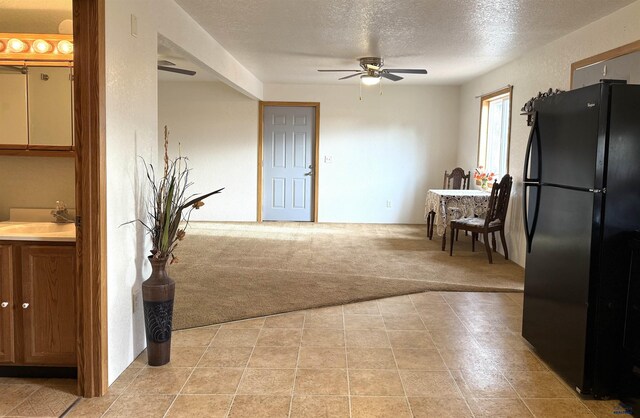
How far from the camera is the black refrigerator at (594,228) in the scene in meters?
2.62

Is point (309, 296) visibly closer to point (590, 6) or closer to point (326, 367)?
point (326, 367)

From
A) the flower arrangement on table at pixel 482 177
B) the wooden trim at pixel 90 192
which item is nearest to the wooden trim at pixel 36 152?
the wooden trim at pixel 90 192

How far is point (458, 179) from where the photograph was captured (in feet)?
26.8

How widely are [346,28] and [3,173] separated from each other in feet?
9.77

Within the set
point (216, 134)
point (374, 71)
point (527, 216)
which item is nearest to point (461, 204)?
point (374, 71)

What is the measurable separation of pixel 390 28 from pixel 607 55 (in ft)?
5.81

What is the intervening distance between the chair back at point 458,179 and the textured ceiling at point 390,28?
5.94ft

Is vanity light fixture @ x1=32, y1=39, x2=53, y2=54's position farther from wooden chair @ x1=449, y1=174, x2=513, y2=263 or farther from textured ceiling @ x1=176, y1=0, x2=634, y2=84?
wooden chair @ x1=449, y1=174, x2=513, y2=263

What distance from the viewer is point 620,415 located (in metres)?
2.57

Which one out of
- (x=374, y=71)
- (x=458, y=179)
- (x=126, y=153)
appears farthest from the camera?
(x=458, y=179)

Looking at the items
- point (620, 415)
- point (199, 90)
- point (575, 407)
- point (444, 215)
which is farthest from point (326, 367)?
point (199, 90)

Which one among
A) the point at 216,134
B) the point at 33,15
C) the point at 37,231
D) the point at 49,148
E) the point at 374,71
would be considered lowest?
the point at 37,231

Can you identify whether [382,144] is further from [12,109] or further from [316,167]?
[12,109]

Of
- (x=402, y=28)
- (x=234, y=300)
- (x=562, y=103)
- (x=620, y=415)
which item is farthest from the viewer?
(x=402, y=28)
